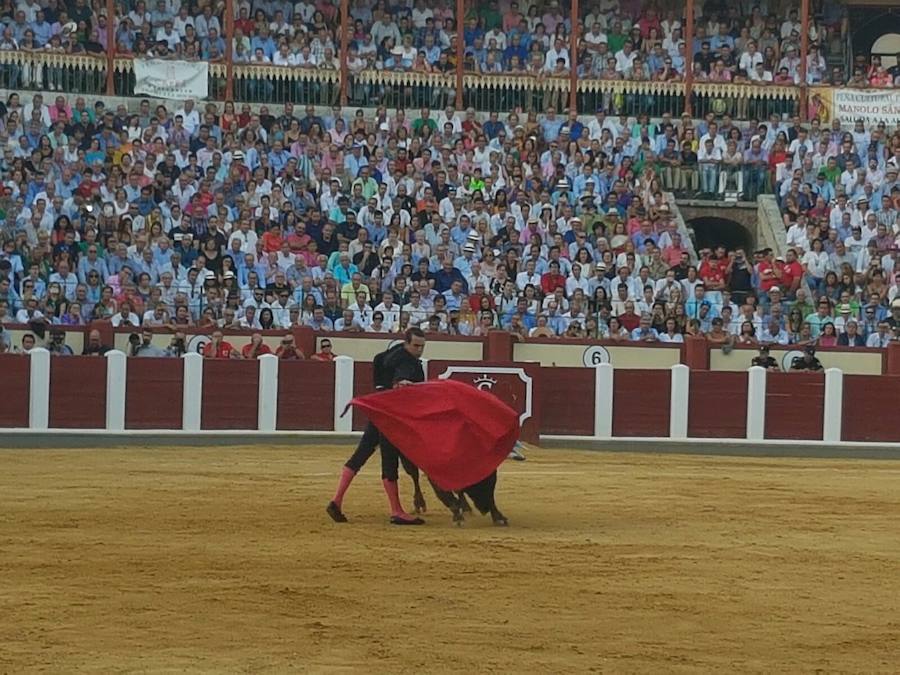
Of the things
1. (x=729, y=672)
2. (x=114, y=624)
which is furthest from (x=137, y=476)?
(x=729, y=672)

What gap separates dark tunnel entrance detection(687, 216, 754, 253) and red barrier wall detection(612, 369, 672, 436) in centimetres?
691

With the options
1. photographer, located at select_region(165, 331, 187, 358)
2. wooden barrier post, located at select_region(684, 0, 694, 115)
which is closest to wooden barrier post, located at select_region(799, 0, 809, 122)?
wooden barrier post, located at select_region(684, 0, 694, 115)

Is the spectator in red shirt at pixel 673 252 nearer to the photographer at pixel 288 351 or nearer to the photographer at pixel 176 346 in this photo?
the photographer at pixel 288 351

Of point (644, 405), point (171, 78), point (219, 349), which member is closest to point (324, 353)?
point (219, 349)

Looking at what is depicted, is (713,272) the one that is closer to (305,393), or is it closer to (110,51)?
(305,393)

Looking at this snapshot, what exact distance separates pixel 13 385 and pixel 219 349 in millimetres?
2211

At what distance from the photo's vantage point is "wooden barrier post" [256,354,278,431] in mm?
18219

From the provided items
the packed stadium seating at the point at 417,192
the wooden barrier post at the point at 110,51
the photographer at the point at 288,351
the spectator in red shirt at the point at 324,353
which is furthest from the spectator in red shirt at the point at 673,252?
the wooden barrier post at the point at 110,51

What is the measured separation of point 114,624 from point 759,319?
1389 cm

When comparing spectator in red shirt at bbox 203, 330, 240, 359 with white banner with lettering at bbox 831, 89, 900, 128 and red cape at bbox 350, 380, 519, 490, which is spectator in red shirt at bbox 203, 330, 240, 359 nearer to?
red cape at bbox 350, 380, 519, 490

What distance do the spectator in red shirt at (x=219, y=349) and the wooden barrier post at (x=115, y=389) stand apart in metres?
0.99

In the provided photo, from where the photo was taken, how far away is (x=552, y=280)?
19875mm

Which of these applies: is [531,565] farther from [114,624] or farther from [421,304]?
[421,304]

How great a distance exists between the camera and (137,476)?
13695 mm
